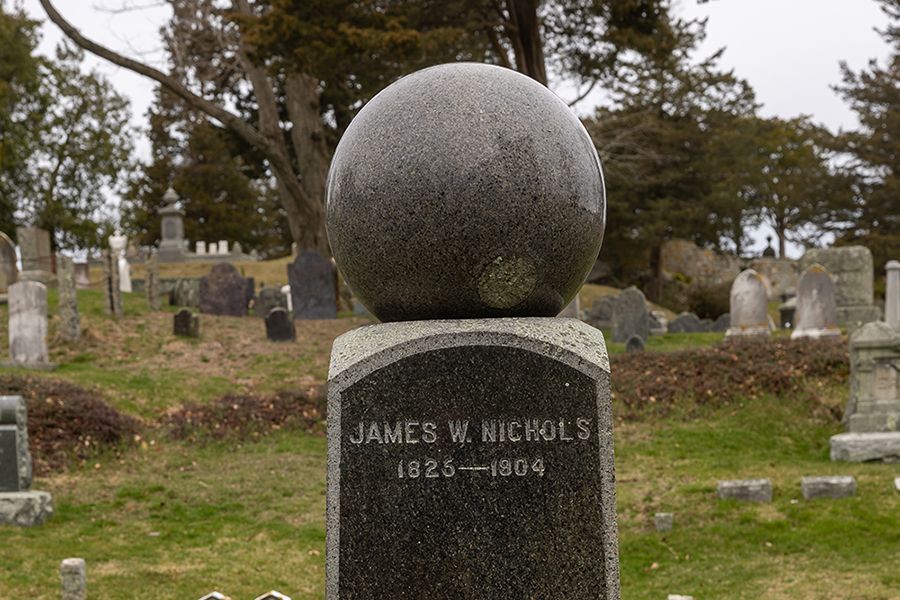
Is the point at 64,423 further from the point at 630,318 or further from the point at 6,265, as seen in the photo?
the point at 630,318

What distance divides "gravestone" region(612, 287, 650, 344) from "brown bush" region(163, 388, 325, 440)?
26.0 ft

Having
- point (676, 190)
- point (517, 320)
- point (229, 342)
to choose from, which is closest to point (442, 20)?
point (229, 342)

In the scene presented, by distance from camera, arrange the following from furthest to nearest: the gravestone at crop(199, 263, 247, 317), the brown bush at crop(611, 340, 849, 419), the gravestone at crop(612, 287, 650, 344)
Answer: the gravestone at crop(199, 263, 247, 317), the gravestone at crop(612, 287, 650, 344), the brown bush at crop(611, 340, 849, 419)

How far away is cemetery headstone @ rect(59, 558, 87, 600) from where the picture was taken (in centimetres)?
658

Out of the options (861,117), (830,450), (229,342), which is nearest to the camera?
(830,450)

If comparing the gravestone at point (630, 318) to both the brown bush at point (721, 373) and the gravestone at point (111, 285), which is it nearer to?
the brown bush at point (721, 373)

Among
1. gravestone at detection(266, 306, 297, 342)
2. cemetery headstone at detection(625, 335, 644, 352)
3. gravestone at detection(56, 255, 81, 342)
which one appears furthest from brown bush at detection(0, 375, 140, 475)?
cemetery headstone at detection(625, 335, 644, 352)

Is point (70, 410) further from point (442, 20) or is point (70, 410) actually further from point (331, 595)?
point (442, 20)

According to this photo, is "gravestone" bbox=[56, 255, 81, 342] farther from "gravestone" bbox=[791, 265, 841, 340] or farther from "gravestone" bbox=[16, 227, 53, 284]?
"gravestone" bbox=[791, 265, 841, 340]

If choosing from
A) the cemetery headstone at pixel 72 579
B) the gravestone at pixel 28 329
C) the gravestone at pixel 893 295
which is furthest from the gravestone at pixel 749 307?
the cemetery headstone at pixel 72 579

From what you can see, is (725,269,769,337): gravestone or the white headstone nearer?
the white headstone

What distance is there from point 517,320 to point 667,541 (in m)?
4.98

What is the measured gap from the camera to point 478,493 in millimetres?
3826

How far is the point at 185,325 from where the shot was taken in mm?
18203
